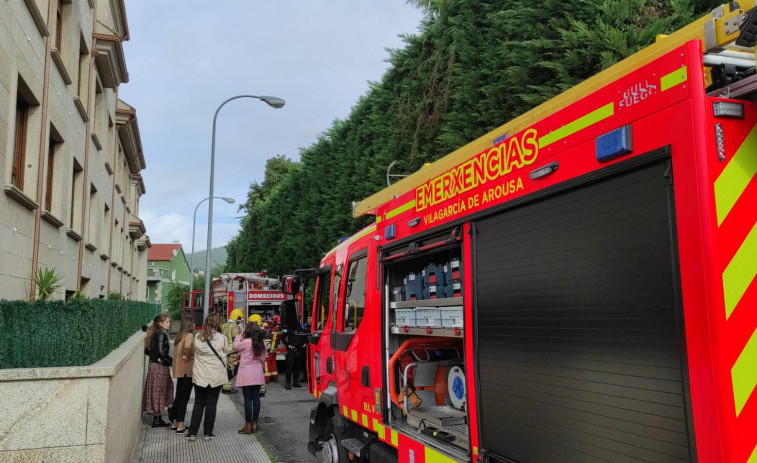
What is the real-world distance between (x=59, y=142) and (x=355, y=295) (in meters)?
8.43

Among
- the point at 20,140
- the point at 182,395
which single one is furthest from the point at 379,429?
the point at 20,140

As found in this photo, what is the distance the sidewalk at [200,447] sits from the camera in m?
6.77

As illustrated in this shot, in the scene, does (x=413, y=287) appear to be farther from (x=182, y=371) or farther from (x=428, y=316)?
(x=182, y=371)

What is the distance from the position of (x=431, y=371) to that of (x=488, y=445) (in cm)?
135

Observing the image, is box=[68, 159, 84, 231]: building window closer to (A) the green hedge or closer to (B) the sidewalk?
(B) the sidewalk

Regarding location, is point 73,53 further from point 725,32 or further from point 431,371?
point 725,32

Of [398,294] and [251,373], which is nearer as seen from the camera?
[398,294]

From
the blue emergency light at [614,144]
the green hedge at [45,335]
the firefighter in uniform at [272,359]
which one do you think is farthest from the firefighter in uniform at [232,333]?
the blue emergency light at [614,144]

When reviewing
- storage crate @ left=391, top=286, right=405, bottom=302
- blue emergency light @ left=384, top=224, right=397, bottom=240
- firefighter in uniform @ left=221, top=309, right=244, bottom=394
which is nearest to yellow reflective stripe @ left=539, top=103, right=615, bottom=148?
blue emergency light @ left=384, top=224, right=397, bottom=240

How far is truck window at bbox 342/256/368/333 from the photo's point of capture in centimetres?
513

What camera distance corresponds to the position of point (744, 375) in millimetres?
1874

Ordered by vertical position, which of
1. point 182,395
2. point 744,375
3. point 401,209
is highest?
point 401,209

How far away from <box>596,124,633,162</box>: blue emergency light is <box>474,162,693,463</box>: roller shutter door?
9cm

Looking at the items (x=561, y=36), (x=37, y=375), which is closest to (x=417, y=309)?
(x=37, y=375)
